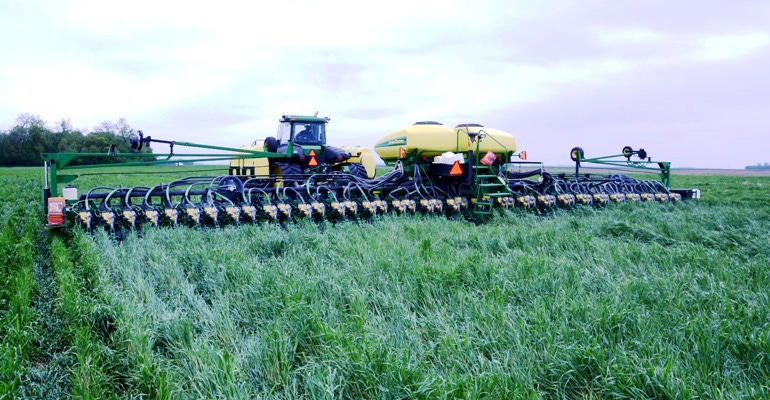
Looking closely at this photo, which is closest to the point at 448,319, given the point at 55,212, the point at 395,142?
the point at 55,212

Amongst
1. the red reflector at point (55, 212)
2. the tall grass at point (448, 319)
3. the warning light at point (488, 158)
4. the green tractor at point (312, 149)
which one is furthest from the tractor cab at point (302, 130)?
the tall grass at point (448, 319)

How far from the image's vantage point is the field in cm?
215

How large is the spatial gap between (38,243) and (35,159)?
5403 cm

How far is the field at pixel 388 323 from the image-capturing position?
2.15 metres

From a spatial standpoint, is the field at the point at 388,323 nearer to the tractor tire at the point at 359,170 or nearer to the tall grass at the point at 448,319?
the tall grass at the point at 448,319

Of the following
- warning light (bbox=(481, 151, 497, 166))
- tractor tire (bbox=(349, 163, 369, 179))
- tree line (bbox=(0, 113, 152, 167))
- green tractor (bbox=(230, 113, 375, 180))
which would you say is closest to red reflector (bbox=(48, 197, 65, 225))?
green tractor (bbox=(230, 113, 375, 180))

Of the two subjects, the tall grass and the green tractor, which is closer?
the tall grass

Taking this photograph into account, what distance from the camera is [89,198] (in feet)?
20.8

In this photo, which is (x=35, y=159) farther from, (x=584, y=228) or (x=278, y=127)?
(x=584, y=228)

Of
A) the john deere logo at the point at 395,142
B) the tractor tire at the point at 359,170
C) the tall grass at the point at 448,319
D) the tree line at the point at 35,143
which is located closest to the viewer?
the tall grass at the point at 448,319

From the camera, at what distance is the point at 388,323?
278 cm

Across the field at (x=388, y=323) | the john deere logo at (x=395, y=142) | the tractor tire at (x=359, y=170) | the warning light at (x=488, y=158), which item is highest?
the john deere logo at (x=395, y=142)

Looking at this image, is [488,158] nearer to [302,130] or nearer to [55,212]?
[302,130]

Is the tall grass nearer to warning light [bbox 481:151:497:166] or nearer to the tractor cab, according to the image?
warning light [bbox 481:151:497:166]
